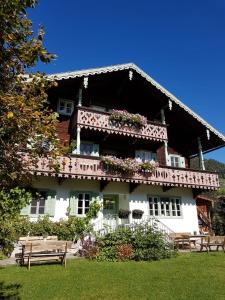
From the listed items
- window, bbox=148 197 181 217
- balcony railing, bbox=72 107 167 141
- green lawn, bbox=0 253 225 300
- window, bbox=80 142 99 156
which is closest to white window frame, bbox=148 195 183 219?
window, bbox=148 197 181 217

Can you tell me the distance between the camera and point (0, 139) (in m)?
4.23

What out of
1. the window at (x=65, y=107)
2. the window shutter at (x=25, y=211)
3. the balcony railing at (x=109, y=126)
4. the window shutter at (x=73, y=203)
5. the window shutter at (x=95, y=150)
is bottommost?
the window shutter at (x=25, y=211)

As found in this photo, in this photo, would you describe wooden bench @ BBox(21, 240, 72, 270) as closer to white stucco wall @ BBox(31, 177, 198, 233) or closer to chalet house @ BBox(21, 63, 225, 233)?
chalet house @ BBox(21, 63, 225, 233)

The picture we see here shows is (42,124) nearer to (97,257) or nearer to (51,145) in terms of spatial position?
(51,145)

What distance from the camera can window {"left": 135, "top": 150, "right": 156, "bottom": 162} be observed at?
20.6 meters

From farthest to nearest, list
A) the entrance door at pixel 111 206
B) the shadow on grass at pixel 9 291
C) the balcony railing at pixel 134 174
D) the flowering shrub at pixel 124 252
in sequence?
the entrance door at pixel 111 206 → the balcony railing at pixel 134 174 → the flowering shrub at pixel 124 252 → the shadow on grass at pixel 9 291

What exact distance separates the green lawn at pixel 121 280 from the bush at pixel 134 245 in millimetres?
931

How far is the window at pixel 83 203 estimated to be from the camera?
16.7m

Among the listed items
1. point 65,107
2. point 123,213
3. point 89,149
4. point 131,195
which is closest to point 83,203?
point 123,213

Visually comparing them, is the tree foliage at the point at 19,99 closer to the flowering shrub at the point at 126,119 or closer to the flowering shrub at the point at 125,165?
the flowering shrub at the point at 125,165

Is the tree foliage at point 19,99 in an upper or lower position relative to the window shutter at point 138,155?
lower

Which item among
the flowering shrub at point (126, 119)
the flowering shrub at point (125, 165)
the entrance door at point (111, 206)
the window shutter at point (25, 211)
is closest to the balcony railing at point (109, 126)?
the flowering shrub at point (126, 119)

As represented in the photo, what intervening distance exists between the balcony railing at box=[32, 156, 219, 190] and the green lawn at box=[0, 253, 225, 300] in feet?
17.6

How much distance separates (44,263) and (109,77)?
1420 cm
